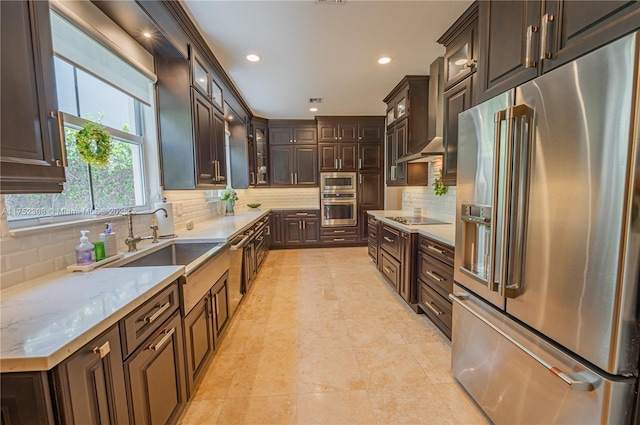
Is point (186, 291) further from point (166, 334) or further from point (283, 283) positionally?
point (283, 283)

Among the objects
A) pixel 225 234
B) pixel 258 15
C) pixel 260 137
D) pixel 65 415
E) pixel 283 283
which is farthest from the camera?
pixel 260 137

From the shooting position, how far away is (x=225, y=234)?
2.38 metres

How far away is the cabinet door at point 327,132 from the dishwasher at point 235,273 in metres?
3.29

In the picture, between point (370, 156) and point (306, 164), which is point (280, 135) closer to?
point (306, 164)

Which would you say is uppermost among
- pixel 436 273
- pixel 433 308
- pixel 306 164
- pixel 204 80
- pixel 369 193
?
pixel 204 80

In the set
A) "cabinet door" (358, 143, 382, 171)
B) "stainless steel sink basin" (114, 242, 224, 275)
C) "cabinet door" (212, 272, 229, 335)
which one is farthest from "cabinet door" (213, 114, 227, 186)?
"cabinet door" (358, 143, 382, 171)

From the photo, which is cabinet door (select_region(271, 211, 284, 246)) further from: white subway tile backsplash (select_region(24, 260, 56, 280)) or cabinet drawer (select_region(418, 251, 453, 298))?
white subway tile backsplash (select_region(24, 260, 56, 280))

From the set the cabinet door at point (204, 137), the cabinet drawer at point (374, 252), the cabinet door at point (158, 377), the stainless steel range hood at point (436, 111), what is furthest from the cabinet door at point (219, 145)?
the cabinet drawer at point (374, 252)

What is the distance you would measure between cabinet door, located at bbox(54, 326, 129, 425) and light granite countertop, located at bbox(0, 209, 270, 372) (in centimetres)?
5

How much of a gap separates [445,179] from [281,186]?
381 cm

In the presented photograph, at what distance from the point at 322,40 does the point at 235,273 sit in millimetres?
2412

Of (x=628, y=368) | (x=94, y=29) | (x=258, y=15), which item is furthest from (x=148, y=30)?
(x=628, y=368)

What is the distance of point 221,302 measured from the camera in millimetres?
2166

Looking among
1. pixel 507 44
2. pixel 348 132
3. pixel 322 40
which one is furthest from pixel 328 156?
pixel 507 44
